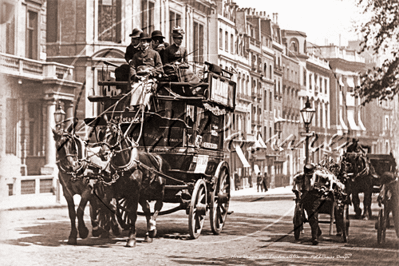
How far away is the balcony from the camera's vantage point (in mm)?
6633

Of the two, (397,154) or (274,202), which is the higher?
(397,154)

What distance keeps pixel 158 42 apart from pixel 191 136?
2.66 m

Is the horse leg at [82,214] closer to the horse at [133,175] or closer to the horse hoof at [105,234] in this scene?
the horse hoof at [105,234]

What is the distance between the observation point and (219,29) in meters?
8.71

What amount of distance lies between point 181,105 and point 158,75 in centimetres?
147

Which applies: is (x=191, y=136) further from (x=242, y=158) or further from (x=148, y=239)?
(x=242, y=158)

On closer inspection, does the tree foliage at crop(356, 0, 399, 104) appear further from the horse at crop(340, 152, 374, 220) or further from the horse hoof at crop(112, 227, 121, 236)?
the horse at crop(340, 152, 374, 220)

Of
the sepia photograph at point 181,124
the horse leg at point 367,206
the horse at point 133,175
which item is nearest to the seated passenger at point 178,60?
the sepia photograph at point 181,124

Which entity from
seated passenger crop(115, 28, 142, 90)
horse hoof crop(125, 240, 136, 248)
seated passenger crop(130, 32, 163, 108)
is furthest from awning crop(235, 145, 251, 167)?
horse hoof crop(125, 240, 136, 248)

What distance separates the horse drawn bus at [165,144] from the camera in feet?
Result: 30.0

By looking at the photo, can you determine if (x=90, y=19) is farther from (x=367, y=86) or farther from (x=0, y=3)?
(x=367, y=86)

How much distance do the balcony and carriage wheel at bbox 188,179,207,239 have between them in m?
5.61

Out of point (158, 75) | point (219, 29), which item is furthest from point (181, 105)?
point (219, 29)

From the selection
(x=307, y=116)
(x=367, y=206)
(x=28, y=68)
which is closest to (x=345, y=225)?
(x=307, y=116)
